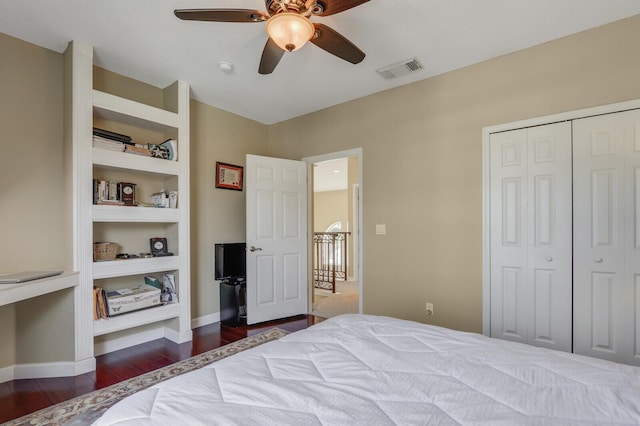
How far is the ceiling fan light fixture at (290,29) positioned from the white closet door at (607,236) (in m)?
2.16

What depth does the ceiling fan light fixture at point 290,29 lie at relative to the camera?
1703 mm

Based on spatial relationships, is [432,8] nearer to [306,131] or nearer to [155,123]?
[306,131]

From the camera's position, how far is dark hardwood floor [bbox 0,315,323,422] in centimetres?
207

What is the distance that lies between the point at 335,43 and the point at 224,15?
2.22 feet

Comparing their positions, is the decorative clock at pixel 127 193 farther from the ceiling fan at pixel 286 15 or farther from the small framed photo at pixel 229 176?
the ceiling fan at pixel 286 15

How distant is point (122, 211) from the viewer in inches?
107

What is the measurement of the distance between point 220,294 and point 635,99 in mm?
4180

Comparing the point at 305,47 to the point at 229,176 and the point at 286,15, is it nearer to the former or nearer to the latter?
the point at 286,15

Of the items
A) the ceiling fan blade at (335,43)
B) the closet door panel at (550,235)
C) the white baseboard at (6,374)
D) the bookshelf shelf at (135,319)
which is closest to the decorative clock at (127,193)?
the bookshelf shelf at (135,319)

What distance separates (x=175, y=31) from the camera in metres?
2.35

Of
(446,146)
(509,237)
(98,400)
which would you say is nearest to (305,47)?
(446,146)

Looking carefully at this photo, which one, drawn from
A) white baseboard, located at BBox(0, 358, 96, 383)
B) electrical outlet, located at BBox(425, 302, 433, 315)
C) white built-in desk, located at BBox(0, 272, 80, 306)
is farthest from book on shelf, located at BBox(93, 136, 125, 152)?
electrical outlet, located at BBox(425, 302, 433, 315)

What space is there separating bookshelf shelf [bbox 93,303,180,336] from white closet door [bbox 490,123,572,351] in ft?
9.69

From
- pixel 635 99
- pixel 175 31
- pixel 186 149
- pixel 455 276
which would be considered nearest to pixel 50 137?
pixel 186 149
